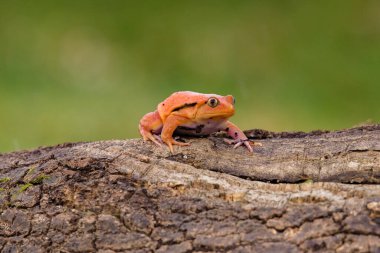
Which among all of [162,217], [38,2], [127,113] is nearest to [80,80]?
[127,113]

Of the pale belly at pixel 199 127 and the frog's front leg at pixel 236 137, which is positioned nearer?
the frog's front leg at pixel 236 137

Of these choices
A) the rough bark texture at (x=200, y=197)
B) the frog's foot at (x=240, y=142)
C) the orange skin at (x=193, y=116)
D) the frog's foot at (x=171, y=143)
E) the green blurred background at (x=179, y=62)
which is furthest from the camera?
the green blurred background at (x=179, y=62)

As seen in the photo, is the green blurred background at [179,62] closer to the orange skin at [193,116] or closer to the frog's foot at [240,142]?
the orange skin at [193,116]

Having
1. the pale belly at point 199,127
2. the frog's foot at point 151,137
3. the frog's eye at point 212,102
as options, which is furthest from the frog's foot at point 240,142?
the frog's foot at point 151,137

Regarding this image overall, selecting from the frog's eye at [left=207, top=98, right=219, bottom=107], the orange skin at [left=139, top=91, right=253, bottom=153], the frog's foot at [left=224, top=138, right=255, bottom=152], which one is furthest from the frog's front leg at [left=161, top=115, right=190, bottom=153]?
the frog's foot at [left=224, top=138, right=255, bottom=152]

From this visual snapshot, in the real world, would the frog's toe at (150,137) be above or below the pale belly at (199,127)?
below

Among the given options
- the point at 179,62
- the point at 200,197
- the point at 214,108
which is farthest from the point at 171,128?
the point at 179,62

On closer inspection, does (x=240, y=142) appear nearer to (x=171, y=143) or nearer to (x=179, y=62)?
(x=171, y=143)

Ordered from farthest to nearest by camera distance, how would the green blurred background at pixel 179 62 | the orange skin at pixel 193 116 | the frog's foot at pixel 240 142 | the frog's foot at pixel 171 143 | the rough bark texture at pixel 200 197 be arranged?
the green blurred background at pixel 179 62 → the orange skin at pixel 193 116 → the frog's foot at pixel 240 142 → the frog's foot at pixel 171 143 → the rough bark texture at pixel 200 197
